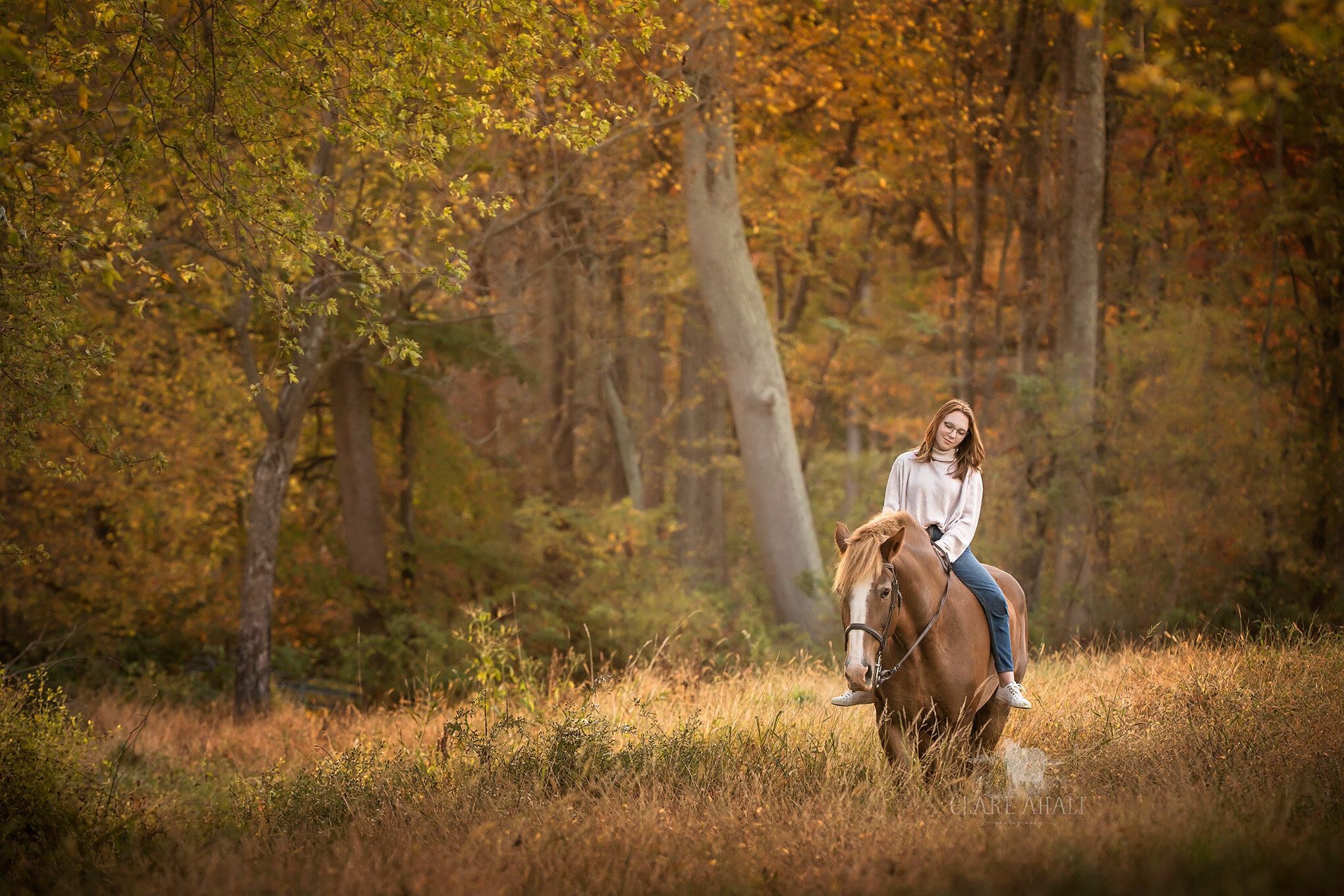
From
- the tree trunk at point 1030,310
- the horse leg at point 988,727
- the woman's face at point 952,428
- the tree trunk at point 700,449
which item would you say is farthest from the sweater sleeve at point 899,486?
the tree trunk at point 700,449

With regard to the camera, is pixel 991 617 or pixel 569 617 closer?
pixel 991 617

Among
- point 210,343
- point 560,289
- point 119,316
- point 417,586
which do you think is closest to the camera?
point 119,316

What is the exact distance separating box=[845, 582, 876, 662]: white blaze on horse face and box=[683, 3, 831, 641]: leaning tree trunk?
870cm

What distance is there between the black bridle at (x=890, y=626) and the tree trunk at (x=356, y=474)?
43.1 feet

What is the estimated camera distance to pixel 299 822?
A: 5574mm

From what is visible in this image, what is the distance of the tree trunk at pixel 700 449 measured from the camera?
64.5 ft

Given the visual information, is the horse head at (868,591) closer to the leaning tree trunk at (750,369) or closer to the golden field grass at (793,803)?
the golden field grass at (793,803)

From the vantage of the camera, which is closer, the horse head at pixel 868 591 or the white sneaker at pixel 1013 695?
the horse head at pixel 868 591

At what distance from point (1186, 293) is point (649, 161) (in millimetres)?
9496

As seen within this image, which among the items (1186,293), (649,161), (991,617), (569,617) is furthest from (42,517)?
(1186,293)

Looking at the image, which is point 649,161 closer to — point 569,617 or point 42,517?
point 569,617

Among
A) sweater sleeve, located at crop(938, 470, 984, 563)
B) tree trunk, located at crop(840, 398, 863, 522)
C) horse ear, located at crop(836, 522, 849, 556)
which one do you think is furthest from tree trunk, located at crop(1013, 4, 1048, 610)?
horse ear, located at crop(836, 522, 849, 556)

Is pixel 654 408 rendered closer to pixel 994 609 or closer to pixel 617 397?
pixel 617 397

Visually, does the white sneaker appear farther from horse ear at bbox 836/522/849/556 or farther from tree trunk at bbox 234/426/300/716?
tree trunk at bbox 234/426/300/716
